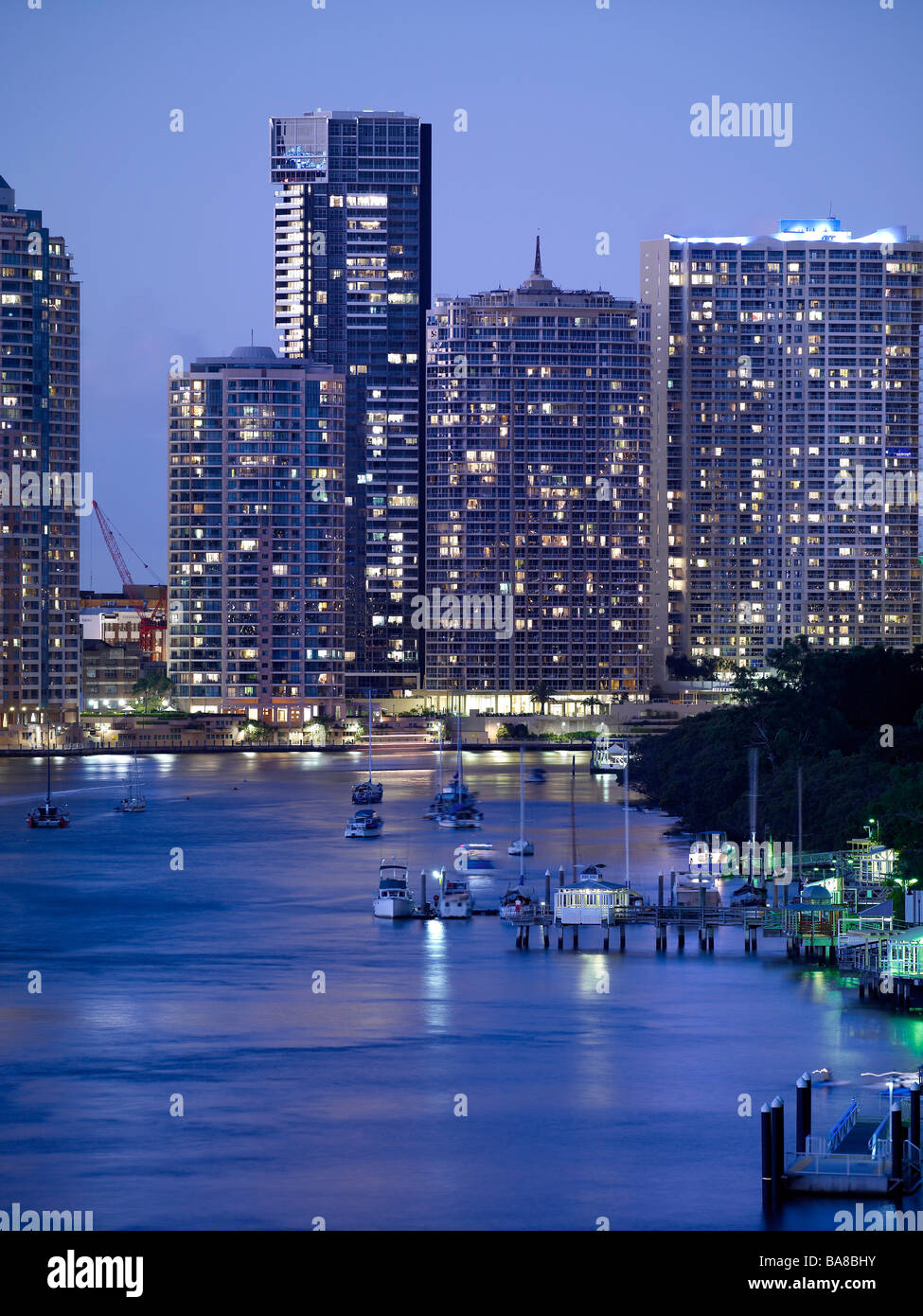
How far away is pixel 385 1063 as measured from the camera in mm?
34375

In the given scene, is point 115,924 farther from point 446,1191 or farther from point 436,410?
point 436,410

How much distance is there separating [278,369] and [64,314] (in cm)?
1388

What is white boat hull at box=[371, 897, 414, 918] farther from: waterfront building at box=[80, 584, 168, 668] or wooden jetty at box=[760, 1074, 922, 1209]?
waterfront building at box=[80, 584, 168, 668]

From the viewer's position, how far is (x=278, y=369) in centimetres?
13425

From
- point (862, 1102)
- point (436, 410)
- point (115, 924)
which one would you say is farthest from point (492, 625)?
point (862, 1102)

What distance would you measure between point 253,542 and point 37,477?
1412 centimetres

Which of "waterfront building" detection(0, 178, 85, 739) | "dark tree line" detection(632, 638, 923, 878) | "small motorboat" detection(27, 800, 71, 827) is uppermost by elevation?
"waterfront building" detection(0, 178, 85, 739)

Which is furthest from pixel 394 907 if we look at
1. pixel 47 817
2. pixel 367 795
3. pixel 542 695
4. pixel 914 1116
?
pixel 542 695

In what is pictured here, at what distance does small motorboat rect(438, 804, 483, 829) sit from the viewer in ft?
247

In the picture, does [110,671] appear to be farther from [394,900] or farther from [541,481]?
[394,900]

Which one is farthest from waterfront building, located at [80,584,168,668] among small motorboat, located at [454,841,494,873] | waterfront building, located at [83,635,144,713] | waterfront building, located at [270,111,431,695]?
small motorboat, located at [454,841,494,873]

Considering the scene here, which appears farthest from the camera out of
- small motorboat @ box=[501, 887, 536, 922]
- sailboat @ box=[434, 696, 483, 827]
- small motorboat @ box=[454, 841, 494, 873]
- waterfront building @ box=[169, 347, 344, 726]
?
waterfront building @ box=[169, 347, 344, 726]

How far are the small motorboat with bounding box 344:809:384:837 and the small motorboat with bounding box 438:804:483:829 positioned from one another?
8.99ft

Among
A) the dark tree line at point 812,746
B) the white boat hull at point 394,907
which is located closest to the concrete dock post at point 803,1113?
the dark tree line at point 812,746
